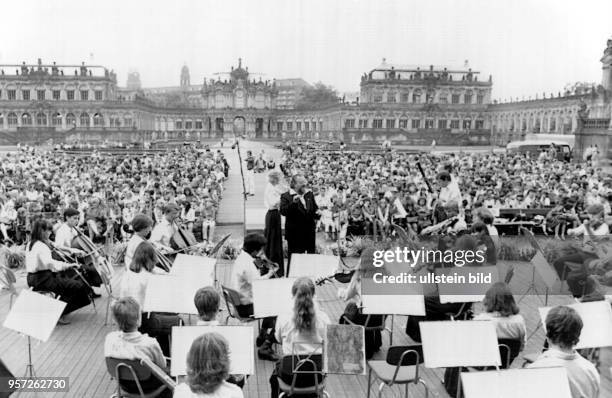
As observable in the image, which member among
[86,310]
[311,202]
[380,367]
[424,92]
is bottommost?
[86,310]

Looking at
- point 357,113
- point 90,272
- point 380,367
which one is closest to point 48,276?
point 90,272

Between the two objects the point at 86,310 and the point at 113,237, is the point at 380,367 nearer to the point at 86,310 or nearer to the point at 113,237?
the point at 86,310

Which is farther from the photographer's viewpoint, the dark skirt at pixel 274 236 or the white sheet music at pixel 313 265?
the dark skirt at pixel 274 236

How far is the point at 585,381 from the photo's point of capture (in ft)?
12.7

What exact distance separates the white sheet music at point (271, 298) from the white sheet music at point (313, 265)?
1.33m

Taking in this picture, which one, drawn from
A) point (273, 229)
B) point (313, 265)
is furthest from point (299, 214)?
point (313, 265)

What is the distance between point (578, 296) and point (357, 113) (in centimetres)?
7486

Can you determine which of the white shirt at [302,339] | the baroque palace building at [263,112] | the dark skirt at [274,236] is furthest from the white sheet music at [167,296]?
the baroque palace building at [263,112]

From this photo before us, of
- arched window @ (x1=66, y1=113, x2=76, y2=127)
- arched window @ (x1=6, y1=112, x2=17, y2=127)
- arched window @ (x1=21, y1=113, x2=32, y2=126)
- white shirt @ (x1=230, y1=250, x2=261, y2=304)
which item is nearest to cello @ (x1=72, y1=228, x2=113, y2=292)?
white shirt @ (x1=230, y1=250, x2=261, y2=304)

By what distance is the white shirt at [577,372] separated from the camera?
3849mm

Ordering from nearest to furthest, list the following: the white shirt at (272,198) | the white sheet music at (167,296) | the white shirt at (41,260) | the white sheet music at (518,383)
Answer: the white sheet music at (518,383) → the white sheet music at (167,296) → the white shirt at (41,260) → the white shirt at (272,198)

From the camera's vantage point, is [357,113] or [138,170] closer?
[138,170]

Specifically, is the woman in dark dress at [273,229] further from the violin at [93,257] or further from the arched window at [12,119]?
the arched window at [12,119]

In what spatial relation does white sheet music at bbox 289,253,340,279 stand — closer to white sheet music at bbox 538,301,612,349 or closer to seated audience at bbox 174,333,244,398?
white sheet music at bbox 538,301,612,349
